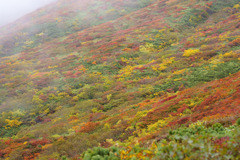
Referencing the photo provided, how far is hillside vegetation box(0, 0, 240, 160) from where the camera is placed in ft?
23.1

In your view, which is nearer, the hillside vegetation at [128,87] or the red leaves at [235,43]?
the hillside vegetation at [128,87]

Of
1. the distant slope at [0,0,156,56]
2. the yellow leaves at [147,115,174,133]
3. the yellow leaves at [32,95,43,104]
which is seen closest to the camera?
the yellow leaves at [147,115,174,133]

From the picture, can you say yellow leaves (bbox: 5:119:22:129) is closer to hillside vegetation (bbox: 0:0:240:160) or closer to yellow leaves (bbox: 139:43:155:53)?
hillside vegetation (bbox: 0:0:240:160)

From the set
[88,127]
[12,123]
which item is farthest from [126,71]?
[12,123]

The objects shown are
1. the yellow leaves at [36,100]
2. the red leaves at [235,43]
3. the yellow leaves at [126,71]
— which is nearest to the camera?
the yellow leaves at [36,100]

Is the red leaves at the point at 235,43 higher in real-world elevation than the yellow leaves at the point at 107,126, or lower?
lower

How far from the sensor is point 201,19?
1511 inches

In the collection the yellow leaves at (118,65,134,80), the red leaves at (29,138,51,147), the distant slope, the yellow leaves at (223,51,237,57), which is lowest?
the yellow leaves at (118,65,134,80)

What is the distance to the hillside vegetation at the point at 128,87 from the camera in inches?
278

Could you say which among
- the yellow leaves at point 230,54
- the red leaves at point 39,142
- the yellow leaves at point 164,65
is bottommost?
the yellow leaves at point 164,65

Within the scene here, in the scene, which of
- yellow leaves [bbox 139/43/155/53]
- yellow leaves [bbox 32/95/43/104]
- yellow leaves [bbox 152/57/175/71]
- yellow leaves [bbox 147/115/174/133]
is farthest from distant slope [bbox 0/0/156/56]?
yellow leaves [bbox 147/115/174/133]

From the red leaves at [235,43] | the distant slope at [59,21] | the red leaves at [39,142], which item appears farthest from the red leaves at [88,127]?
the distant slope at [59,21]

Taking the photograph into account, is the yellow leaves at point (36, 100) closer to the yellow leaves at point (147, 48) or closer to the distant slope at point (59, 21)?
the yellow leaves at point (147, 48)

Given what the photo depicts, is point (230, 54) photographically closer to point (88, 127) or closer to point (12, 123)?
point (88, 127)
